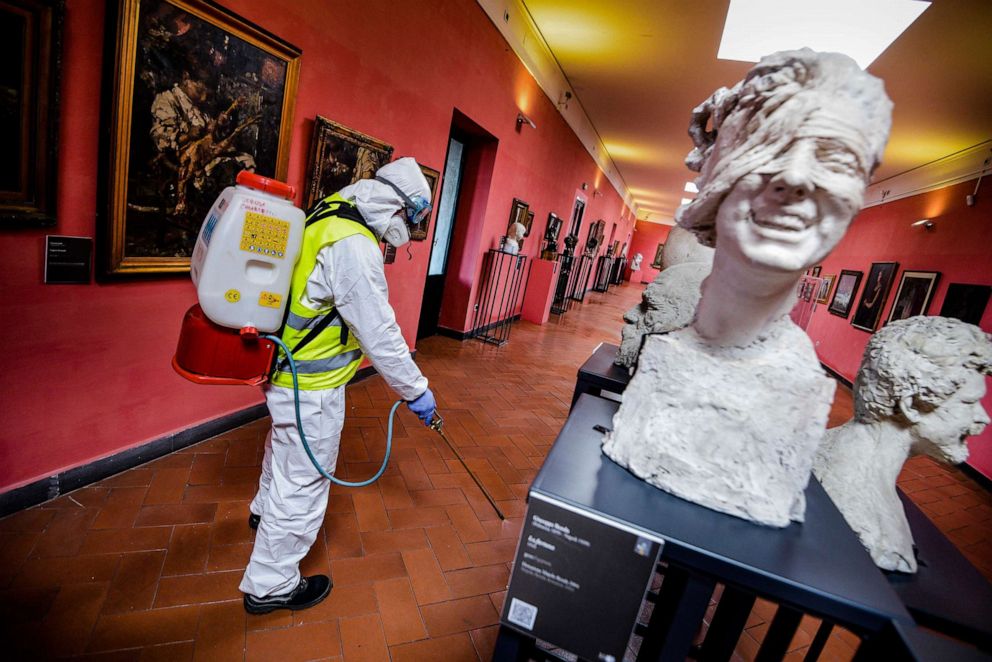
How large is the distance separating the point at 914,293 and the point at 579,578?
8.46 meters

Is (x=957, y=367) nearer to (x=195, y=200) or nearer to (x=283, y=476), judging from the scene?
(x=283, y=476)

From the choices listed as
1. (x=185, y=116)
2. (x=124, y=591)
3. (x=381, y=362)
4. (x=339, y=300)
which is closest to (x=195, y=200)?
(x=185, y=116)

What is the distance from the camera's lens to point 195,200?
2199 millimetres

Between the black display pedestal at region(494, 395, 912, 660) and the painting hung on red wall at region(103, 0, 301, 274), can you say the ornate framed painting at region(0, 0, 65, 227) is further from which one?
the black display pedestal at region(494, 395, 912, 660)

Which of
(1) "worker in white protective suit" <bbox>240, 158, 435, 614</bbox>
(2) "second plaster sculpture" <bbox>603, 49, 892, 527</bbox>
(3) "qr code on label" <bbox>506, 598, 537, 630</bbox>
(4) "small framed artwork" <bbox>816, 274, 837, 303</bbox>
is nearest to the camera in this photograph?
(2) "second plaster sculpture" <bbox>603, 49, 892, 527</bbox>

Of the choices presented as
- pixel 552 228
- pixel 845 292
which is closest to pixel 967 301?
pixel 845 292

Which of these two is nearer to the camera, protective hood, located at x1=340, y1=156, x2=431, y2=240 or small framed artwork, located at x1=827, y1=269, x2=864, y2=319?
protective hood, located at x1=340, y1=156, x2=431, y2=240

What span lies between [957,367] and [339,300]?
1753 mm

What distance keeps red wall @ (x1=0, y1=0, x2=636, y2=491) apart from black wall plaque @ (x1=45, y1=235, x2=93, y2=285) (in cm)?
3


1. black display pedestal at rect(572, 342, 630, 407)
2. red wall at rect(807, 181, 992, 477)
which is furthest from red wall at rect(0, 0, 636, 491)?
red wall at rect(807, 181, 992, 477)

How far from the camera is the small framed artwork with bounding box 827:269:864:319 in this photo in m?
8.48

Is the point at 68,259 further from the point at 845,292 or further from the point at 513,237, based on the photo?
the point at 845,292

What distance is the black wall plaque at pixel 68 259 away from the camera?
177 cm

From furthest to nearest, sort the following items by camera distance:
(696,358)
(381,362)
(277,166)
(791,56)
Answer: (277,166) < (381,362) < (696,358) < (791,56)
